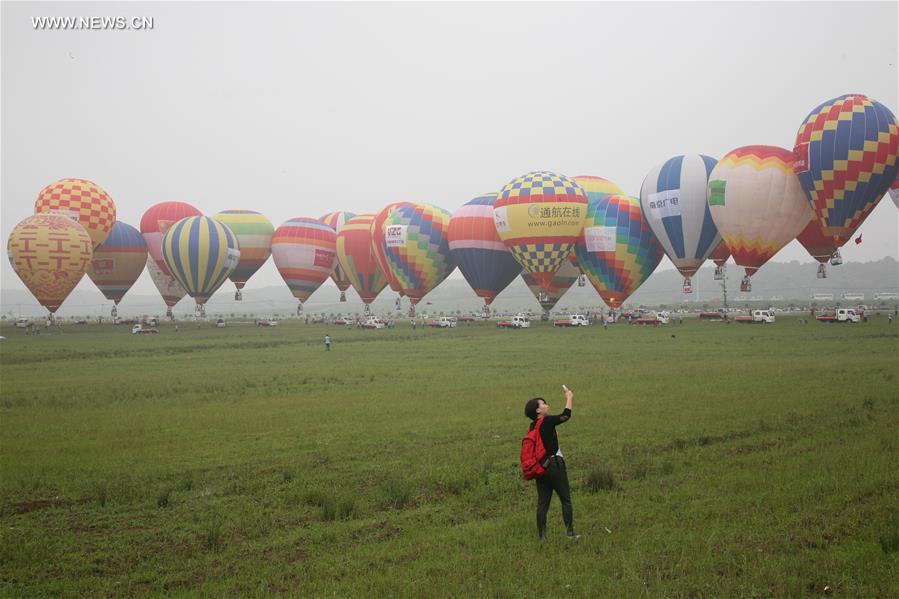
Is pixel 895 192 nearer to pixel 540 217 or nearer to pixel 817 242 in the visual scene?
pixel 817 242

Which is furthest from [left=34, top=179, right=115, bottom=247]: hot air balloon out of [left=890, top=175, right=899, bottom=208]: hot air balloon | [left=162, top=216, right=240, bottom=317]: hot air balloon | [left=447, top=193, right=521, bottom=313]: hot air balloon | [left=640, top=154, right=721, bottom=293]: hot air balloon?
[left=890, top=175, right=899, bottom=208]: hot air balloon

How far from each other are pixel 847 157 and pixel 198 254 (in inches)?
1985

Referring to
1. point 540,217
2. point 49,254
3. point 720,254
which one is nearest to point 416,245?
point 540,217

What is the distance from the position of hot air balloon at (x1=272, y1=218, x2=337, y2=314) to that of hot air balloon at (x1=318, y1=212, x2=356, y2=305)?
355cm

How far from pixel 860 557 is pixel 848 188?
4039 cm

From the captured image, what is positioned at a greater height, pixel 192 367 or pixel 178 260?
pixel 178 260

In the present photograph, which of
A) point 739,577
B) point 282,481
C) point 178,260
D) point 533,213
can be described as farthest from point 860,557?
point 178,260

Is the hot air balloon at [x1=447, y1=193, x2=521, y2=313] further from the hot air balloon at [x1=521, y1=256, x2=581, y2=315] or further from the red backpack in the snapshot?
the red backpack

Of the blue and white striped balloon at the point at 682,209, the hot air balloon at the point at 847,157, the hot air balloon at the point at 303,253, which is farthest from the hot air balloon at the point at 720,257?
the hot air balloon at the point at 303,253

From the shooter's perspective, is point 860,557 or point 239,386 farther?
point 239,386

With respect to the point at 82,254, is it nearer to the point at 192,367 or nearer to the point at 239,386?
the point at 192,367

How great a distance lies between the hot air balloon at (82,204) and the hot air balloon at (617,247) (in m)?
46.7

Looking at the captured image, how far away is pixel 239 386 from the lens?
2181 cm

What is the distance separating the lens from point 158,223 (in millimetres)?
74688
